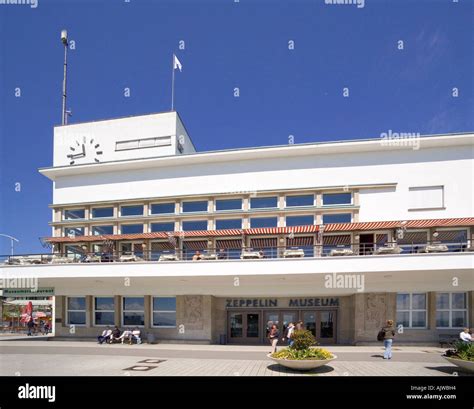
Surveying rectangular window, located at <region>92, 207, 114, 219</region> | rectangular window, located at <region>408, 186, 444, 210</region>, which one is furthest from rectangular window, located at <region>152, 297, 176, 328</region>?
rectangular window, located at <region>408, 186, 444, 210</region>

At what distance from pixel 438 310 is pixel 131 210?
19206mm

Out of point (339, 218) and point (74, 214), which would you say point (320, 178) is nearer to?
point (339, 218)

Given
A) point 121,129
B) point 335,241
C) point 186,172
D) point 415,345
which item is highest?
point 121,129

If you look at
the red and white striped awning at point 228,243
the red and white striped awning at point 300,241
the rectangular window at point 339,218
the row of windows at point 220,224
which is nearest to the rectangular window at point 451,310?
the rectangular window at point 339,218

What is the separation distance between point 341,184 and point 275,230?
5246 millimetres

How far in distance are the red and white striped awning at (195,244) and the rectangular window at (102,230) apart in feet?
18.0

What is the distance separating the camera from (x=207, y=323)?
17828mm

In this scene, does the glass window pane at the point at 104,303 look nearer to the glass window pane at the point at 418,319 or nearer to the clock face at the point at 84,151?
the clock face at the point at 84,151

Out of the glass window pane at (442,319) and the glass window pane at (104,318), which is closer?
the glass window pane at (442,319)

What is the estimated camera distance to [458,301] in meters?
16.8

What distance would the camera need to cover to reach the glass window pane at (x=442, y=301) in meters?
16.8
